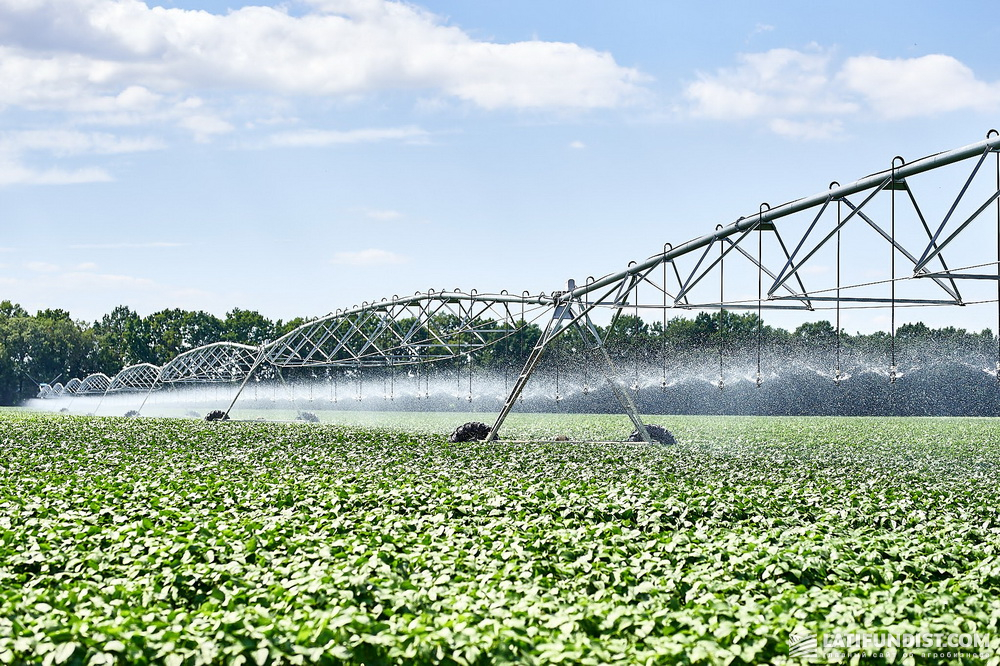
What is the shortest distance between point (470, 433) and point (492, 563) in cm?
1271

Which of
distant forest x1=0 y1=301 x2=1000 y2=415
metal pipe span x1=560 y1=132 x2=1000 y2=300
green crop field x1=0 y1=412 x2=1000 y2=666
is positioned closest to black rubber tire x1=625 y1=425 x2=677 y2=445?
metal pipe span x1=560 y1=132 x2=1000 y2=300

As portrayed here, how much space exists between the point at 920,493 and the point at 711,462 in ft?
14.0

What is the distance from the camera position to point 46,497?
11.1 meters

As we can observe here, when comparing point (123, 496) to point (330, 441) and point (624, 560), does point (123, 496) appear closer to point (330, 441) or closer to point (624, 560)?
point (624, 560)

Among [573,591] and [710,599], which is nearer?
[710,599]

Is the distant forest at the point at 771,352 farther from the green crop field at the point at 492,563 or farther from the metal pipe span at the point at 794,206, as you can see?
the green crop field at the point at 492,563

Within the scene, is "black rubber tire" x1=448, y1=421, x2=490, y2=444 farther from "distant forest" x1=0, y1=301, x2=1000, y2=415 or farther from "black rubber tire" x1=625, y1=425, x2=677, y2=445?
"distant forest" x1=0, y1=301, x2=1000, y2=415

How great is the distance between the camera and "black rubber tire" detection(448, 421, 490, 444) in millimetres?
19984

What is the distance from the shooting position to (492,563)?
7.53 meters

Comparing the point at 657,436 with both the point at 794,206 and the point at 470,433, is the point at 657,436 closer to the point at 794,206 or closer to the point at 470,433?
the point at 470,433

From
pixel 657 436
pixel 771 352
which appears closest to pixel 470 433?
pixel 657 436

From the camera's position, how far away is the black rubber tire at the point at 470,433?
65.6 ft

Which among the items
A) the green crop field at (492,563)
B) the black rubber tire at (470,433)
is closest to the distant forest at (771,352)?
the black rubber tire at (470,433)

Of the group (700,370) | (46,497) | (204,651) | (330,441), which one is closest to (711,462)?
(330,441)
